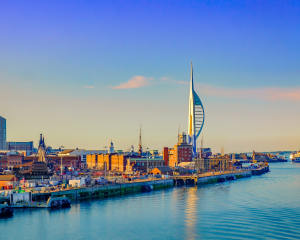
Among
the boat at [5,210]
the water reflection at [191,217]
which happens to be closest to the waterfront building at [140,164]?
the water reflection at [191,217]

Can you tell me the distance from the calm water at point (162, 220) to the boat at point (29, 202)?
1.56m

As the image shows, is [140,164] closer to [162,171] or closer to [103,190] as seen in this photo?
[162,171]

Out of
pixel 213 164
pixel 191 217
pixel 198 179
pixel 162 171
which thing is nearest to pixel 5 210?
→ pixel 191 217

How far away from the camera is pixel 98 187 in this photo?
6075 cm

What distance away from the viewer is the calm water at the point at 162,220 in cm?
3325

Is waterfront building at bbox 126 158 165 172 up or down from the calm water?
up

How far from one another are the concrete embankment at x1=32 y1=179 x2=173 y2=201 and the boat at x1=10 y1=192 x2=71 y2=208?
306cm

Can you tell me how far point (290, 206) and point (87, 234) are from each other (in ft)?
86.0

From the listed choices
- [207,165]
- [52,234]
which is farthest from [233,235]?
[207,165]

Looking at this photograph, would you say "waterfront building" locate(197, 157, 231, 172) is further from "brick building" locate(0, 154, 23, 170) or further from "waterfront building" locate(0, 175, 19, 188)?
"waterfront building" locate(0, 175, 19, 188)

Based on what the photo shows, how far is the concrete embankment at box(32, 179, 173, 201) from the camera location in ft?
171

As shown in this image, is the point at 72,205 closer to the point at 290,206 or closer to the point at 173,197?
the point at 173,197

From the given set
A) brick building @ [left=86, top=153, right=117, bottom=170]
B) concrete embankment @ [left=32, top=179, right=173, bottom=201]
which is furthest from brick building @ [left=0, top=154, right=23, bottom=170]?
concrete embankment @ [left=32, top=179, right=173, bottom=201]

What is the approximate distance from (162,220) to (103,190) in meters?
24.1
